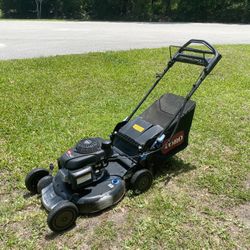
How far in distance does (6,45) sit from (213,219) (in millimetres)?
9848

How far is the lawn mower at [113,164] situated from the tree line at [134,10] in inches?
885

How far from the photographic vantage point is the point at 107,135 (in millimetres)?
4691

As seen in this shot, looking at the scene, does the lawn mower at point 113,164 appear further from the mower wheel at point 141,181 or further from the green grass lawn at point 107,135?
the green grass lawn at point 107,135

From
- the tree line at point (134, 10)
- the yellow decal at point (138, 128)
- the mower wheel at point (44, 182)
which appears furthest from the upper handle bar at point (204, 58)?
the tree line at point (134, 10)

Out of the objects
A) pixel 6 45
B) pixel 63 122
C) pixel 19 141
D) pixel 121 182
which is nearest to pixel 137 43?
pixel 6 45

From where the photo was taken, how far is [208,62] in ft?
11.8

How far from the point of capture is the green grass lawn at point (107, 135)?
291 centimetres

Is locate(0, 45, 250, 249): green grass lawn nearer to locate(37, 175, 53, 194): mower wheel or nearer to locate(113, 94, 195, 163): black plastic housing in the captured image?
locate(37, 175, 53, 194): mower wheel

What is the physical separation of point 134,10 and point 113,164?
25.3 meters

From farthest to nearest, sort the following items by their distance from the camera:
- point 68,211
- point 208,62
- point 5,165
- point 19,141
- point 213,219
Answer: point 19,141, point 5,165, point 208,62, point 213,219, point 68,211

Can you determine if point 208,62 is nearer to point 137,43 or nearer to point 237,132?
point 237,132

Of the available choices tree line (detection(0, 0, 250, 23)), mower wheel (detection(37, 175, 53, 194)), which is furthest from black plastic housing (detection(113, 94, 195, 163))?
tree line (detection(0, 0, 250, 23))

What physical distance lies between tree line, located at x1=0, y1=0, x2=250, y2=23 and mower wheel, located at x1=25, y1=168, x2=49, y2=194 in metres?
23.5

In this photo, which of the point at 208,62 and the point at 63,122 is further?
the point at 63,122
